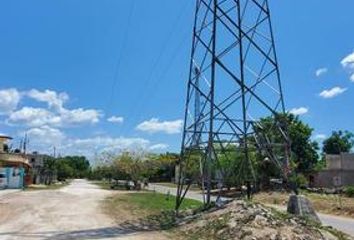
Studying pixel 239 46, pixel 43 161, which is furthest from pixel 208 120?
pixel 43 161

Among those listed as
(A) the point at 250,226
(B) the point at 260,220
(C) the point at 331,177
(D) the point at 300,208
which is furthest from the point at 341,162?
(A) the point at 250,226

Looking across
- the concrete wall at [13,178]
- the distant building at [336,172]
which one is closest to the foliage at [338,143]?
the distant building at [336,172]

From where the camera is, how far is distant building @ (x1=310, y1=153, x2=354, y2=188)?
73375mm

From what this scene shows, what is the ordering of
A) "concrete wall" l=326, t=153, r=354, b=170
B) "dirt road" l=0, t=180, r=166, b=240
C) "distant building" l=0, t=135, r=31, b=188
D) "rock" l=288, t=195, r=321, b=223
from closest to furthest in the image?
"dirt road" l=0, t=180, r=166, b=240, "rock" l=288, t=195, r=321, b=223, "distant building" l=0, t=135, r=31, b=188, "concrete wall" l=326, t=153, r=354, b=170

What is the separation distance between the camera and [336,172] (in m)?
75.2

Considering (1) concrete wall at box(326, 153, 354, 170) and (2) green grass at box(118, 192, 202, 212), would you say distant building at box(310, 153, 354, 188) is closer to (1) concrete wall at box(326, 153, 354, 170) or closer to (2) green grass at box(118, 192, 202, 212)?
(1) concrete wall at box(326, 153, 354, 170)

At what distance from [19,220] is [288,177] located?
11968 millimetres

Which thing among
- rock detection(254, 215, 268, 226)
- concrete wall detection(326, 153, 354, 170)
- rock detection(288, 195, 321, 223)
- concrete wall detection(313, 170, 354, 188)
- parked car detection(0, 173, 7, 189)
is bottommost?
rock detection(254, 215, 268, 226)

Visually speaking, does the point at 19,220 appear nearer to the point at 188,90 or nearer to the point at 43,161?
the point at 188,90

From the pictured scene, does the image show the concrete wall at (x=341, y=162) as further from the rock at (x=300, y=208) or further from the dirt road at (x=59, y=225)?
the rock at (x=300, y=208)

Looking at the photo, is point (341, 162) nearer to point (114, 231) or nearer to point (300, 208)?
point (300, 208)

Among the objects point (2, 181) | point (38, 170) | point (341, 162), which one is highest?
point (38, 170)

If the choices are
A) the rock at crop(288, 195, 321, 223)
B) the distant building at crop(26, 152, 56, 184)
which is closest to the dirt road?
the rock at crop(288, 195, 321, 223)

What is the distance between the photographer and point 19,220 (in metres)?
25.3
